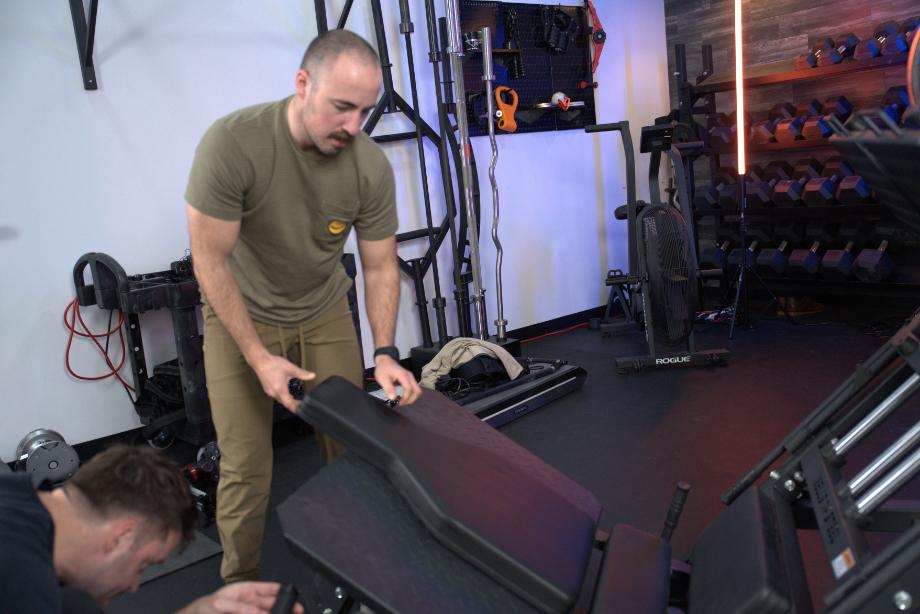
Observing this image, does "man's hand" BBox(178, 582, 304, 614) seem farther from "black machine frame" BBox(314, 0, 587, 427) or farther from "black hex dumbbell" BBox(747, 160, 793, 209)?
"black hex dumbbell" BBox(747, 160, 793, 209)

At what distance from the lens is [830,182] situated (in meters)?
4.57

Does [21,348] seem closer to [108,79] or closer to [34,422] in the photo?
[34,422]

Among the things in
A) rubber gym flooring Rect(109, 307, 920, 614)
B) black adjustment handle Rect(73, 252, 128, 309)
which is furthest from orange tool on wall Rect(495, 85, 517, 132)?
black adjustment handle Rect(73, 252, 128, 309)

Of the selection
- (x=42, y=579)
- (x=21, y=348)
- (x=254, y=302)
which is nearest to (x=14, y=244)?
(x=21, y=348)

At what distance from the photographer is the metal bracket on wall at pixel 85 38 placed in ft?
10.6

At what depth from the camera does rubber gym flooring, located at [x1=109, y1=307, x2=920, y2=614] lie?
2.50 metres

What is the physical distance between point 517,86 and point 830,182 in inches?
74.3

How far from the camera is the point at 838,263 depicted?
14.9 ft

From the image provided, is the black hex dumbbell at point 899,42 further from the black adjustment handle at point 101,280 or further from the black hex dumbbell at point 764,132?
the black adjustment handle at point 101,280

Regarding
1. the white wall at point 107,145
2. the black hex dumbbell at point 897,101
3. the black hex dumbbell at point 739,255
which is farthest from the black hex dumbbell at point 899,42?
the white wall at point 107,145

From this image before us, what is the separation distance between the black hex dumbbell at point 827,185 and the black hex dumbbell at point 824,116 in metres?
0.20

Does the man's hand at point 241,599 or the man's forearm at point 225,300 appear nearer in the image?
the man's hand at point 241,599

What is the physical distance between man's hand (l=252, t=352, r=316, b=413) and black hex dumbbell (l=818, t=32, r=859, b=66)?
3.96 m

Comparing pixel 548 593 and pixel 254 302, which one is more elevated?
pixel 254 302
